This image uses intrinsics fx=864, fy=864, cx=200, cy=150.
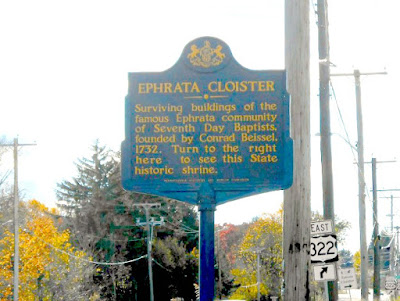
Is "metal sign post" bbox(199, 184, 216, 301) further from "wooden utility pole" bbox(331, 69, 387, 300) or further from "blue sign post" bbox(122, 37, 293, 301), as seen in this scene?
"wooden utility pole" bbox(331, 69, 387, 300)

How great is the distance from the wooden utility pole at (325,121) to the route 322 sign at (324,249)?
3.20 m

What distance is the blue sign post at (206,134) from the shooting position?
945 centimetres

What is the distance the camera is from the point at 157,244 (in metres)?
72.6

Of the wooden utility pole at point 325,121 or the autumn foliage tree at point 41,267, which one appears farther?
the autumn foliage tree at point 41,267

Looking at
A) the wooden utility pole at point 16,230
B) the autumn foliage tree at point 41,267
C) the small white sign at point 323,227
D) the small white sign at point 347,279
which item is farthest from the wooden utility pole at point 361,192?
the autumn foliage tree at point 41,267

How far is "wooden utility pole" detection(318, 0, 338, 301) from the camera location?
69.4ft

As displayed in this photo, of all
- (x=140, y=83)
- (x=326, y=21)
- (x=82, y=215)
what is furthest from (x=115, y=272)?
(x=140, y=83)

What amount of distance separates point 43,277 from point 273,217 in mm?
26988

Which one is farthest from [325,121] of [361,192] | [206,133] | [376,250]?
[376,250]

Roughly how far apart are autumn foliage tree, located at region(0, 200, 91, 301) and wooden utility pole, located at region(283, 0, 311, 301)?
37504mm

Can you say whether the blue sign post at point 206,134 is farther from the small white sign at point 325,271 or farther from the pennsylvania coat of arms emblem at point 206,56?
the small white sign at point 325,271

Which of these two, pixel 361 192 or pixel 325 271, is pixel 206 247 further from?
pixel 361 192

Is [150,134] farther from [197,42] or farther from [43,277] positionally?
[43,277]

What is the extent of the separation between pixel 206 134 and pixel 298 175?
4.57ft
